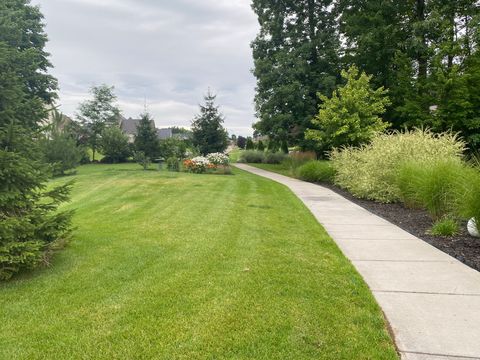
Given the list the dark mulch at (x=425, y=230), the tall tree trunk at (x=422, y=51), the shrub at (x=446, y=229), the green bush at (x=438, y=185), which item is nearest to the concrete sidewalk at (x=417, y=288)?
the dark mulch at (x=425, y=230)

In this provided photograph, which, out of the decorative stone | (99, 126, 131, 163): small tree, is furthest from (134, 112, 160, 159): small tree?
the decorative stone

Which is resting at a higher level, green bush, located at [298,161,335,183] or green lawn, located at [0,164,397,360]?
green bush, located at [298,161,335,183]

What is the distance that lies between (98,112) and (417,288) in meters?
36.7

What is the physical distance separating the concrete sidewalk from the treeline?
1139 cm

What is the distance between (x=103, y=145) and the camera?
2966 cm

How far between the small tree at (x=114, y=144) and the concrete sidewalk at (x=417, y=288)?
2559cm

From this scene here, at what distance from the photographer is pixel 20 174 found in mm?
3779

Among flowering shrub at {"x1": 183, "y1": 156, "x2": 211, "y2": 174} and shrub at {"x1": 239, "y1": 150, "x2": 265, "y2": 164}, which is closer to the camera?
flowering shrub at {"x1": 183, "y1": 156, "x2": 211, "y2": 174}

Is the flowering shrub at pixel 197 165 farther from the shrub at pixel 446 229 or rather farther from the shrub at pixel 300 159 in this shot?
the shrub at pixel 446 229

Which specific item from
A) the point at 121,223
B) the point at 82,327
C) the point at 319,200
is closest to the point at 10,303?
the point at 82,327

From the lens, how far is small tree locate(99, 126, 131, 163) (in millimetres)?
28906

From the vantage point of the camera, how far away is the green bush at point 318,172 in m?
14.0

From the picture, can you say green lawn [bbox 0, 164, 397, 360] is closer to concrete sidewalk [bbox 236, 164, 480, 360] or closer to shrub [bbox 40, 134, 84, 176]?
concrete sidewalk [bbox 236, 164, 480, 360]

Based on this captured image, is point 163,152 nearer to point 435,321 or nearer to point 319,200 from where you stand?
point 319,200
